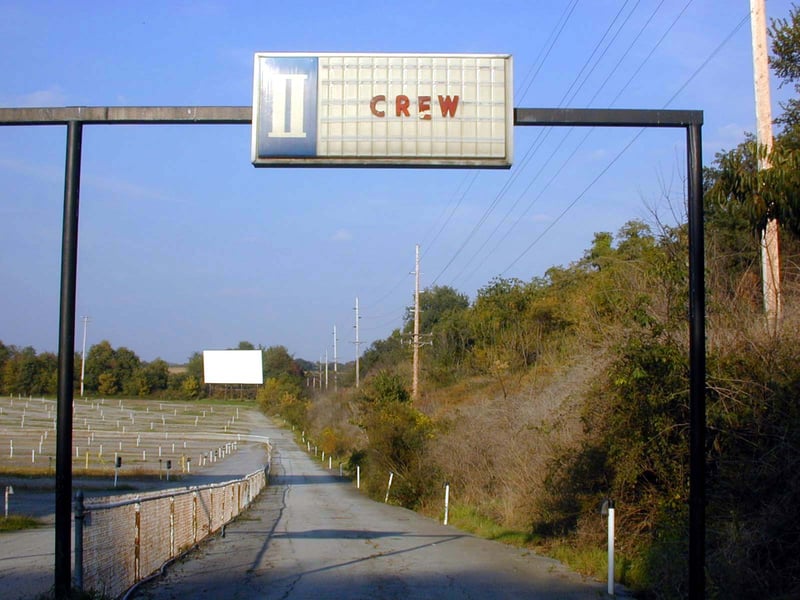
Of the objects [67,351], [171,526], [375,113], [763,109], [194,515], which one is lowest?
[194,515]

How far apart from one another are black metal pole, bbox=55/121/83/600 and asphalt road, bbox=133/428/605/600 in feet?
8.70

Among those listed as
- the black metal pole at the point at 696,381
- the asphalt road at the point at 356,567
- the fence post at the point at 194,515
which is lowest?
the asphalt road at the point at 356,567

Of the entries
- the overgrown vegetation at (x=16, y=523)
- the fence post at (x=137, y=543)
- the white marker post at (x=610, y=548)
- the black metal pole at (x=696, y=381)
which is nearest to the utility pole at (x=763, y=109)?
the white marker post at (x=610, y=548)

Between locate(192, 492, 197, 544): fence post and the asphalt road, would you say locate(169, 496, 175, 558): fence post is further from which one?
locate(192, 492, 197, 544): fence post

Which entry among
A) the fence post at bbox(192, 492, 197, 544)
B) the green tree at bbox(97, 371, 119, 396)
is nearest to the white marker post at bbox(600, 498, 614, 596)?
the fence post at bbox(192, 492, 197, 544)

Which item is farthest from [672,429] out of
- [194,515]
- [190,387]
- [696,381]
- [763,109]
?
[190,387]

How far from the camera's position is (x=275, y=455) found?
83.8 meters

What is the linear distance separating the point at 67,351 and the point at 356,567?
24.1ft

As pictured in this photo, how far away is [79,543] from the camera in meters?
9.47

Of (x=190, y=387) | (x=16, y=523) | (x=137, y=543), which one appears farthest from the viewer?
(x=190, y=387)

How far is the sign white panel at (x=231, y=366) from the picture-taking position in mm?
68250

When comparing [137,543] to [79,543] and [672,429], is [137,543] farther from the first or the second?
[672,429]

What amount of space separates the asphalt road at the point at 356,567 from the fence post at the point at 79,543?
6.42ft

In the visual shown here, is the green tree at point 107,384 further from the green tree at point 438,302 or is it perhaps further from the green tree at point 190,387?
the green tree at point 438,302
